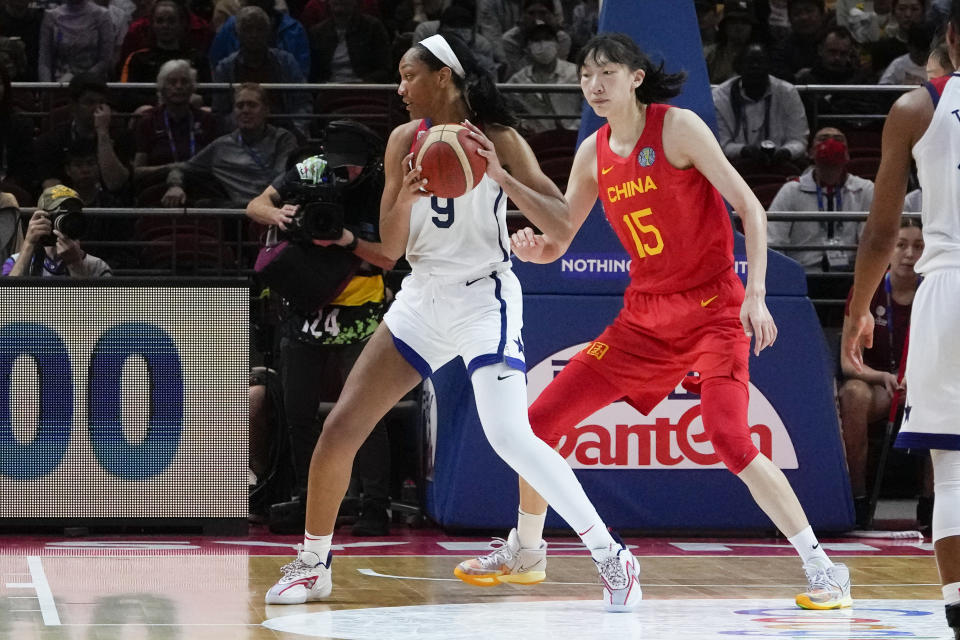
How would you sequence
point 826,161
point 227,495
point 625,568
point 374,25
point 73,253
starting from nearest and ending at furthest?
1. point 625,568
2. point 227,495
3. point 73,253
4. point 826,161
5. point 374,25

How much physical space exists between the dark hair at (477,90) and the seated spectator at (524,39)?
19.7ft

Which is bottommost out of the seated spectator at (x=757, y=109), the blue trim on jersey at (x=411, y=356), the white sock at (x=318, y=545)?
the white sock at (x=318, y=545)

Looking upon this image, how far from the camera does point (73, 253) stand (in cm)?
747

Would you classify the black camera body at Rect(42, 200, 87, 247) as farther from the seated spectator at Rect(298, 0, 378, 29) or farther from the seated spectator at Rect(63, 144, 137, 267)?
the seated spectator at Rect(298, 0, 378, 29)

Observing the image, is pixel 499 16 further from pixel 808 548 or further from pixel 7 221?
pixel 808 548

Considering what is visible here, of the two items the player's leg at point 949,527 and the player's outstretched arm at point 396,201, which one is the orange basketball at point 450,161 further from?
the player's leg at point 949,527

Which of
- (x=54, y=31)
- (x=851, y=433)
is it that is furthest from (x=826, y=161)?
(x=54, y=31)

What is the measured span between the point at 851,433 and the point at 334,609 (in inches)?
146

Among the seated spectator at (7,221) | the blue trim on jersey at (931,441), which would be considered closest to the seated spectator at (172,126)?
the seated spectator at (7,221)

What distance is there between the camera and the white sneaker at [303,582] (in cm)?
497

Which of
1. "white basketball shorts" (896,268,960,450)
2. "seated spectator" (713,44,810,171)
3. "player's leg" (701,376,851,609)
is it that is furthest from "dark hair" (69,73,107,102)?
"white basketball shorts" (896,268,960,450)

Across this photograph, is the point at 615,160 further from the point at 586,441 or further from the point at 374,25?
the point at 374,25

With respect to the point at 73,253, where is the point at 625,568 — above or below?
below

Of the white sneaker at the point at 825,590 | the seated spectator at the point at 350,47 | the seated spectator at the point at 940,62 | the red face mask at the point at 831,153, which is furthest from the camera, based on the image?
the seated spectator at the point at 350,47
